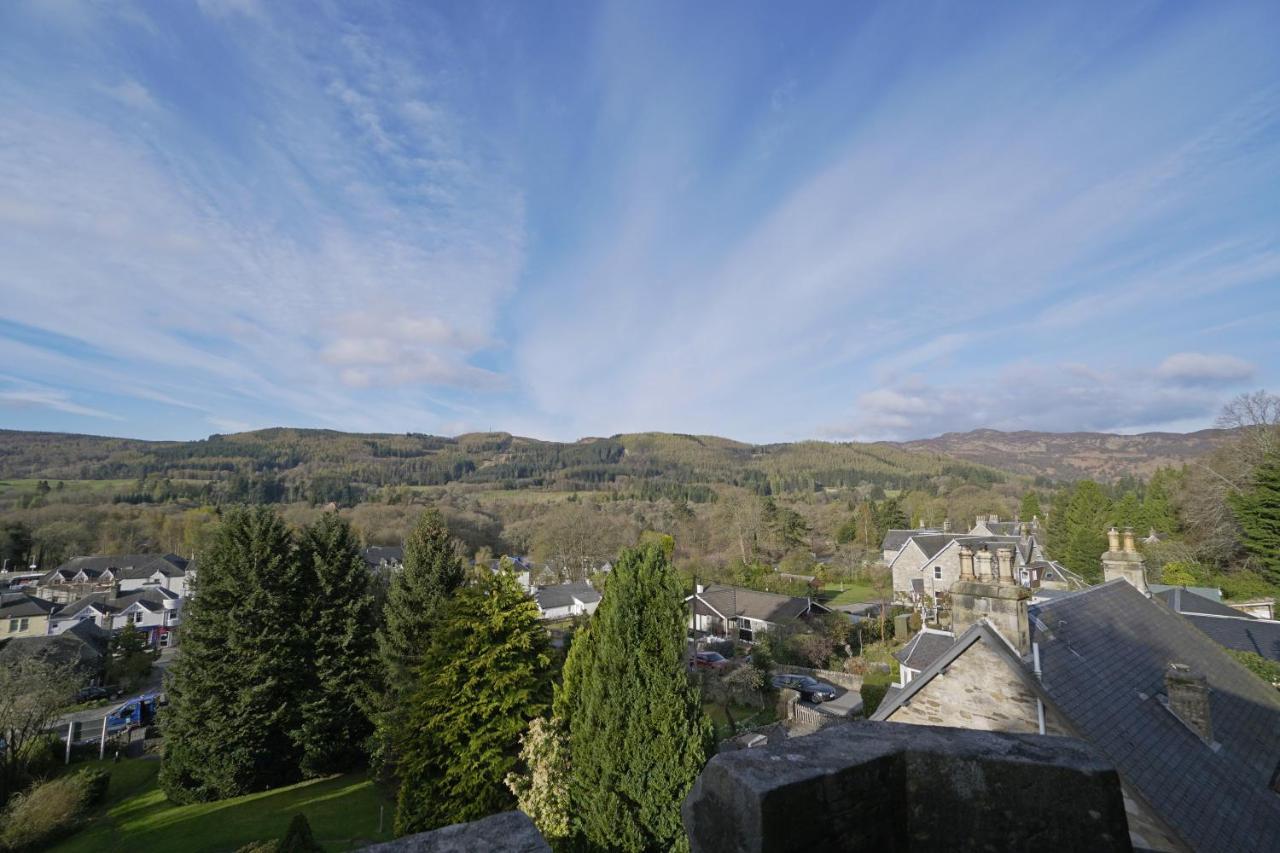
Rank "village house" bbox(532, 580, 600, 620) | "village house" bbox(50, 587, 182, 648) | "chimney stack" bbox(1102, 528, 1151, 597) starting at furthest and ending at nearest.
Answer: "village house" bbox(532, 580, 600, 620) → "village house" bbox(50, 587, 182, 648) → "chimney stack" bbox(1102, 528, 1151, 597)

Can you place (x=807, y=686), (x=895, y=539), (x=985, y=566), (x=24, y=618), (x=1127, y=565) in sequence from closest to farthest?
(x=985, y=566) → (x=1127, y=565) → (x=807, y=686) → (x=24, y=618) → (x=895, y=539)

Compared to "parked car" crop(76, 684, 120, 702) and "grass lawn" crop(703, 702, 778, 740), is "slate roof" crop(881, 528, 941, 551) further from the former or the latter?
"parked car" crop(76, 684, 120, 702)

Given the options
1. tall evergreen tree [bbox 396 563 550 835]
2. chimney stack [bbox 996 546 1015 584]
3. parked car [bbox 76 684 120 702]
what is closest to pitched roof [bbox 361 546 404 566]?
parked car [bbox 76 684 120 702]

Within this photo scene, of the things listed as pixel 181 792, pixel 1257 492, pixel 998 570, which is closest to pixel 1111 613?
pixel 998 570

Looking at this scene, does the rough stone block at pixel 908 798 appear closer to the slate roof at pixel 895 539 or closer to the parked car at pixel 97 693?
the parked car at pixel 97 693

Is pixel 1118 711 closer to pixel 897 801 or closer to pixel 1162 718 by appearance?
pixel 1162 718

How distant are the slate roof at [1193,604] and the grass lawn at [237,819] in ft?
92.5

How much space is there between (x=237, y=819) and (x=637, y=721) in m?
16.3

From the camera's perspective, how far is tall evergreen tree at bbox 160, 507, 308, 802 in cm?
1928

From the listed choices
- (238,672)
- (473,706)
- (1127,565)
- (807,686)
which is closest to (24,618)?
(238,672)

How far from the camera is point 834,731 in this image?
2201 millimetres

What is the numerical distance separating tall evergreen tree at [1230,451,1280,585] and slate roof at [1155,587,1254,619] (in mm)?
8091

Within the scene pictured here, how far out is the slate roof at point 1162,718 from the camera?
21.1 feet

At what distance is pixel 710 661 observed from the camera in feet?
106
